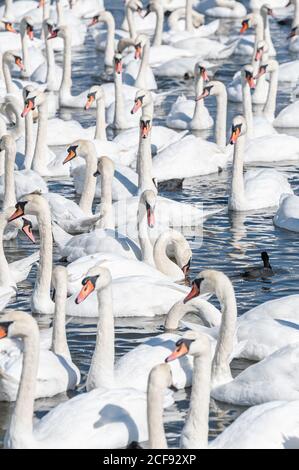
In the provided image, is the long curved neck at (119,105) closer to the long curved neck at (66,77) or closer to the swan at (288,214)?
the long curved neck at (66,77)

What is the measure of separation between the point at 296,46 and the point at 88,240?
1536 centimetres

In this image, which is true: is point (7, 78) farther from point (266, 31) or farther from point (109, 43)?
point (266, 31)

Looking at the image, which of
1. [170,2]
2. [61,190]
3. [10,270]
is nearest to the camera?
[10,270]

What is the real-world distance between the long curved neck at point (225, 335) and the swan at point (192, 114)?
11373 mm

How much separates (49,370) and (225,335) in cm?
155

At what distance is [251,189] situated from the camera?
1919 centimetres

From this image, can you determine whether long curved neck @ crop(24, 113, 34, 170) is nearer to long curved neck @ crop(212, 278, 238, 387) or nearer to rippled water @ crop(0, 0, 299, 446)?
rippled water @ crop(0, 0, 299, 446)

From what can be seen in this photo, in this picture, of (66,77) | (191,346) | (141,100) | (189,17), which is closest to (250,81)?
(141,100)

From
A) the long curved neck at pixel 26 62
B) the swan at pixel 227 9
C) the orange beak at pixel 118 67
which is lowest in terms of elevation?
the swan at pixel 227 9

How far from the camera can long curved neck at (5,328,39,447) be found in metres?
11.0

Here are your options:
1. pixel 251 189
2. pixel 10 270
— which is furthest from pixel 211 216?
pixel 10 270

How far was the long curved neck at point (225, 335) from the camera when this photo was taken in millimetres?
12570

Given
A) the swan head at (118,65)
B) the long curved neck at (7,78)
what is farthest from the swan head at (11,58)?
the swan head at (118,65)
